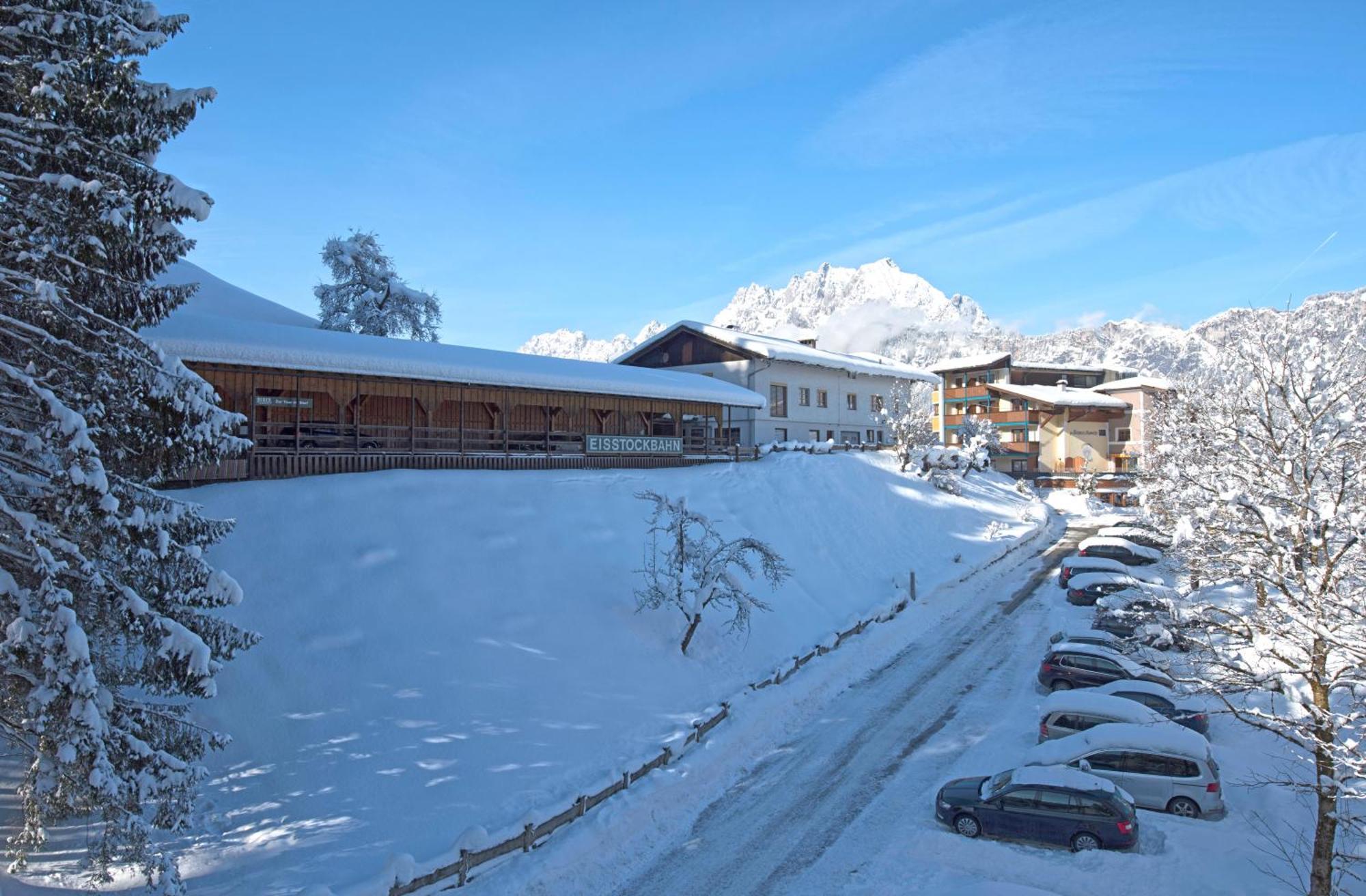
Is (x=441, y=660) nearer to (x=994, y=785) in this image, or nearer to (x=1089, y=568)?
(x=994, y=785)

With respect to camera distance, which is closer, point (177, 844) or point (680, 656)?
point (177, 844)

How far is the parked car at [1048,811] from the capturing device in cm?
1297

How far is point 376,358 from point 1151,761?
22047mm

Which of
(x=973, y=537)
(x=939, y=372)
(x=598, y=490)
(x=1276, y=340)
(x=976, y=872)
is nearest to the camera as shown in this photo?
(x=976, y=872)

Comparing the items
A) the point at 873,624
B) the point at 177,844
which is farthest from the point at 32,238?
the point at 873,624

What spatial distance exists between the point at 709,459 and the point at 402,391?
14.6 metres

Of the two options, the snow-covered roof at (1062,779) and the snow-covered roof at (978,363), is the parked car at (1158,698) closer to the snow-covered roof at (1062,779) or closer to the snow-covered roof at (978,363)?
the snow-covered roof at (1062,779)

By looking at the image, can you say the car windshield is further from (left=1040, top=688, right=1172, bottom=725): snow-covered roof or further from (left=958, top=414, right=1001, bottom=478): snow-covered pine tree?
Answer: (left=958, top=414, right=1001, bottom=478): snow-covered pine tree

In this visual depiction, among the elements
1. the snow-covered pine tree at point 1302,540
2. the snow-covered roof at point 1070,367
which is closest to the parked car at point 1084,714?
the snow-covered pine tree at point 1302,540

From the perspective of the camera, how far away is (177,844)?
1137 cm

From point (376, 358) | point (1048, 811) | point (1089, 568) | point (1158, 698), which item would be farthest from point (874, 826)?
point (1089, 568)

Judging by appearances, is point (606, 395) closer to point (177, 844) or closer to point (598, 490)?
point (598, 490)

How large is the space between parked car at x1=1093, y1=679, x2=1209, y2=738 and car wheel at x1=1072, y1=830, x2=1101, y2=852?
5335 millimetres

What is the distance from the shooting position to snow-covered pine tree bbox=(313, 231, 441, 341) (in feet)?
156
